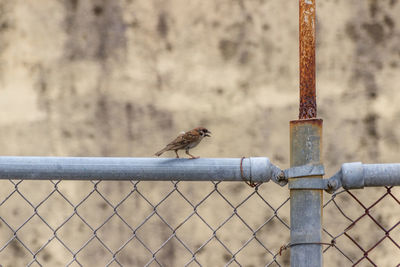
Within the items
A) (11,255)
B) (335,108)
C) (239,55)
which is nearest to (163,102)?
(239,55)

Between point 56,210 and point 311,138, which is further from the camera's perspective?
point 56,210

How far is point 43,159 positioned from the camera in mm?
962

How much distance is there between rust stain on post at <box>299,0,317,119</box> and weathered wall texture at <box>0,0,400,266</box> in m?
1.86

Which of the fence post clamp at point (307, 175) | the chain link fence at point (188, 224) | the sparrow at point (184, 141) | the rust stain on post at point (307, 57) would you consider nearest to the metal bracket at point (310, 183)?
the fence post clamp at point (307, 175)

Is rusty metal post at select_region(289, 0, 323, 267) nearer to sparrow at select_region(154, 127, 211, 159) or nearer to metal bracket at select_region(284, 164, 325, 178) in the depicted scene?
metal bracket at select_region(284, 164, 325, 178)

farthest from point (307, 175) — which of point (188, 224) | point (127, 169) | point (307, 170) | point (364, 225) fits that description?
point (364, 225)

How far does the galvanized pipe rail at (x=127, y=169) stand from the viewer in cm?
95

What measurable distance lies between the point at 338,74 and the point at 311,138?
6.58ft

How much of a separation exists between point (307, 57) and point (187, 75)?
1943 millimetres

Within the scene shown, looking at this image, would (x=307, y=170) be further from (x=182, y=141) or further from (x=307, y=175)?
(x=182, y=141)

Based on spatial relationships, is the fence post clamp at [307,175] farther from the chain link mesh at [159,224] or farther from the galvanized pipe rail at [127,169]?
the chain link mesh at [159,224]

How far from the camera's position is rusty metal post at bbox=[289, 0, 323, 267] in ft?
3.14

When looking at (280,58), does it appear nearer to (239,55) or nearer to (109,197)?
(239,55)

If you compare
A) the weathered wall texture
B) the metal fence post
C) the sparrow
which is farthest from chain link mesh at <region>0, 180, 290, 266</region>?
the metal fence post
